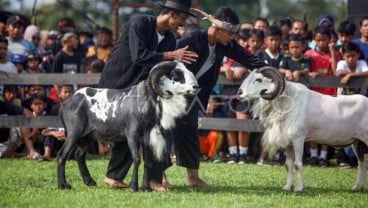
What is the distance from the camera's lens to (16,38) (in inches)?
614

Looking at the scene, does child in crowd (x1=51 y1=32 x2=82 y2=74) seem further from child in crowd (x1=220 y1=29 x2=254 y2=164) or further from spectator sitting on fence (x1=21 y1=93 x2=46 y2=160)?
child in crowd (x1=220 y1=29 x2=254 y2=164)

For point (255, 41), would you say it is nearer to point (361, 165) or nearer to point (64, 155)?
point (361, 165)

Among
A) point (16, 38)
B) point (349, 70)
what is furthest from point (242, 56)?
point (16, 38)

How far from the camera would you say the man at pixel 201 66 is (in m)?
10.2

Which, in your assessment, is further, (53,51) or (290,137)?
(53,51)

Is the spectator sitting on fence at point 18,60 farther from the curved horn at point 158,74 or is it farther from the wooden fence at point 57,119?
the curved horn at point 158,74

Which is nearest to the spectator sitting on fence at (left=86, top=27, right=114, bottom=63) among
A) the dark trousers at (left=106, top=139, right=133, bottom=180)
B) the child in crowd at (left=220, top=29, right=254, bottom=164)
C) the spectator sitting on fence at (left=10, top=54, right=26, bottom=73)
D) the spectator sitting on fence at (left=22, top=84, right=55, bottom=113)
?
the spectator sitting on fence at (left=10, top=54, right=26, bottom=73)

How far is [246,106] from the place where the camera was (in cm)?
1416

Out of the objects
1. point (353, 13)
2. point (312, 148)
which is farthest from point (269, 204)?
point (353, 13)

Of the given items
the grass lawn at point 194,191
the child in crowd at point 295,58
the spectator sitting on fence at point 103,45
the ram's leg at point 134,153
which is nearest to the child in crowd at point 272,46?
the child in crowd at point 295,58

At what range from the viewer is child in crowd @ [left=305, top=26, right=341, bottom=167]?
1389 cm

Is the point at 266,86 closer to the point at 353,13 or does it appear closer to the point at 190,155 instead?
the point at 190,155

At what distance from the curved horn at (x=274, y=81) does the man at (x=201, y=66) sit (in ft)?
2.03

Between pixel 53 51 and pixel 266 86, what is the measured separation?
7.35 m
